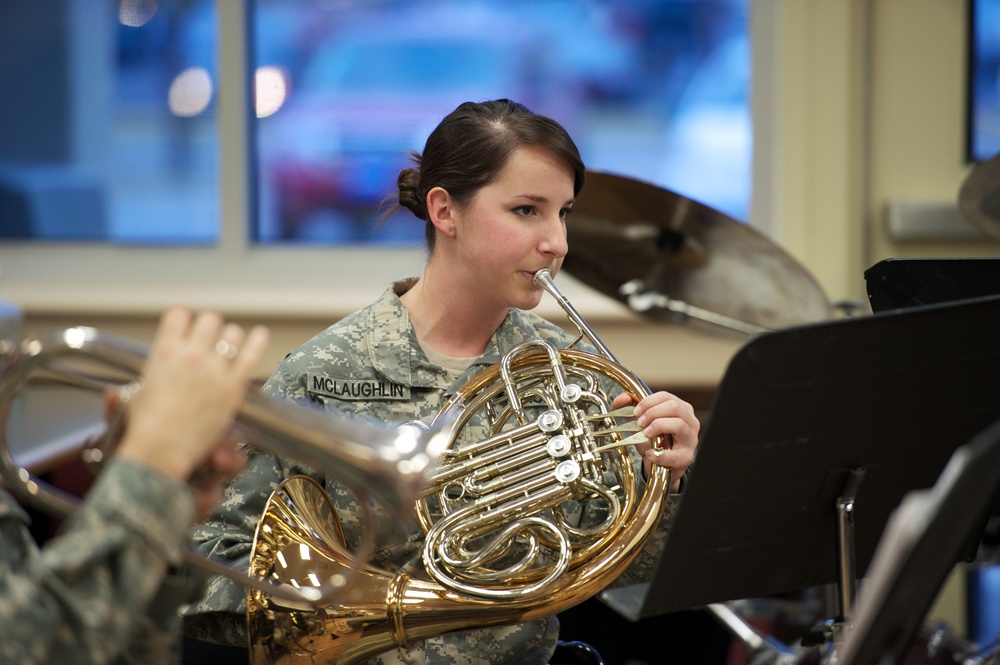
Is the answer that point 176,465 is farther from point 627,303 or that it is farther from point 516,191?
point 627,303

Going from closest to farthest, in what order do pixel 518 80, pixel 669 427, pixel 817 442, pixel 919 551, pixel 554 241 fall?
pixel 919 551
pixel 817 442
pixel 669 427
pixel 554 241
pixel 518 80

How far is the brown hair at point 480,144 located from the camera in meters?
1.40

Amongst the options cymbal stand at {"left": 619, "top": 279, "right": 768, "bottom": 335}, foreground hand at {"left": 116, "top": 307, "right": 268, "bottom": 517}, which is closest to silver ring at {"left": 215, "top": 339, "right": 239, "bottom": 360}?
foreground hand at {"left": 116, "top": 307, "right": 268, "bottom": 517}

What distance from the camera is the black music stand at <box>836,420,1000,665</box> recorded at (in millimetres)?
693

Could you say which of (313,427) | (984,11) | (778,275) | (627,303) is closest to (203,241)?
(627,303)

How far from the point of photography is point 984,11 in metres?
2.54

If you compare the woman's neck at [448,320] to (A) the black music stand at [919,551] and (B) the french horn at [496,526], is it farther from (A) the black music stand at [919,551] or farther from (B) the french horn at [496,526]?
(A) the black music stand at [919,551]

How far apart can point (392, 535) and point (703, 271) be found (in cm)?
81

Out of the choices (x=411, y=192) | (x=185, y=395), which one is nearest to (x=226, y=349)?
(x=185, y=395)

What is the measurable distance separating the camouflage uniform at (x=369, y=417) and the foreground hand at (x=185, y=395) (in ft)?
1.66

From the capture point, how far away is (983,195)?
1562 mm

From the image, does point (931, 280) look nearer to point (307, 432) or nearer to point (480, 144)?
point (480, 144)

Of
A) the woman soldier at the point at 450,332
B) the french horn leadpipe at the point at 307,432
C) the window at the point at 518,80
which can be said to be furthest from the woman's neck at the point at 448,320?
the window at the point at 518,80

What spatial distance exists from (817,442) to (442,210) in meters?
0.62
